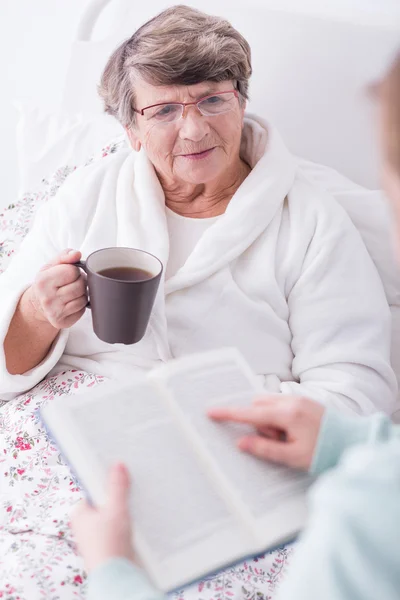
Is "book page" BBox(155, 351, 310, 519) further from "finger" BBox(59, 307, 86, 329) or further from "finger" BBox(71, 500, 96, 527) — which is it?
"finger" BBox(59, 307, 86, 329)

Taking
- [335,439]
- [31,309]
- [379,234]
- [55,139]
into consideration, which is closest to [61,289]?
[31,309]

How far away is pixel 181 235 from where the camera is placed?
152 centimetres

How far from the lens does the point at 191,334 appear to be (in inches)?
56.5

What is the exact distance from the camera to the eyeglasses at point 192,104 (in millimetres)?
1407

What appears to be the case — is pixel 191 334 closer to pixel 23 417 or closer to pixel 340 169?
pixel 23 417

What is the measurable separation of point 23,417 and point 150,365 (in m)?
0.28

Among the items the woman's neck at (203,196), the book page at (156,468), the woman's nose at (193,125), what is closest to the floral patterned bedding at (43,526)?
the book page at (156,468)

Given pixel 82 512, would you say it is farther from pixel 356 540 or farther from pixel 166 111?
pixel 166 111

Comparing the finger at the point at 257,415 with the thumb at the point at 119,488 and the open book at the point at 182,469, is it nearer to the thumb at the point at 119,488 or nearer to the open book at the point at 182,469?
the open book at the point at 182,469

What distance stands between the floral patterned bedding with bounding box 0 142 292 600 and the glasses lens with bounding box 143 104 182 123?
0.57 meters

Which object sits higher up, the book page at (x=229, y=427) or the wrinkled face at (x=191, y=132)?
the wrinkled face at (x=191, y=132)

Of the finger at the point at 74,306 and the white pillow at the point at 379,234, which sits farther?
the white pillow at the point at 379,234

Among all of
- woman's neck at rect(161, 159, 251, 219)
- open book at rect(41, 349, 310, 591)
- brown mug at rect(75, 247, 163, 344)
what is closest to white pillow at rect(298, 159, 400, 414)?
woman's neck at rect(161, 159, 251, 219)

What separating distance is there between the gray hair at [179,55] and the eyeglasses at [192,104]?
0.12ft
